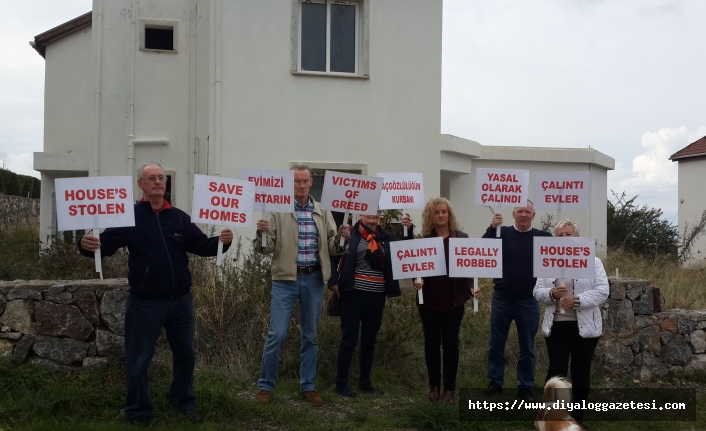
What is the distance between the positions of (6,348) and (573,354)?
513 cm

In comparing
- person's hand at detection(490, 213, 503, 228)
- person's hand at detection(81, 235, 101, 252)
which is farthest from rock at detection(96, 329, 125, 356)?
person's hand at detection(490, 213, 503, 228)

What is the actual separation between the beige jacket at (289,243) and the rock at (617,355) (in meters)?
3.78

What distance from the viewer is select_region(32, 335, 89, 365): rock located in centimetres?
621

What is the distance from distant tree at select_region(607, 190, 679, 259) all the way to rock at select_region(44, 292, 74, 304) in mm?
14857

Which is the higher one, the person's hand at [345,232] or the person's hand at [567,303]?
the person's hand at [345,232]

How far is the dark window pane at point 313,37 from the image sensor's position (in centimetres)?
1228

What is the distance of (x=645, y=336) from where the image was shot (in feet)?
26.1

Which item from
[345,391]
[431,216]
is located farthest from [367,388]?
[431,216]

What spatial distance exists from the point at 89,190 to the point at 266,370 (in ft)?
7.28

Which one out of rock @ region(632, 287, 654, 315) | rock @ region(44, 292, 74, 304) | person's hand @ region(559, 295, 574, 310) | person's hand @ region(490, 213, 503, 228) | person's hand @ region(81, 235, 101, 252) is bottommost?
rock @ region(632, 287, 654, 315)

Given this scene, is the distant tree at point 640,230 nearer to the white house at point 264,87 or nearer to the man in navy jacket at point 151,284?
the white house at point 264,87

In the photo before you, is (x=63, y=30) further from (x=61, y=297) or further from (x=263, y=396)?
(x=263, y=396)

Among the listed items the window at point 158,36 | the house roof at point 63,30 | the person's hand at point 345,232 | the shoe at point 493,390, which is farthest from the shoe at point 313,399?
the house roof at point 63,30

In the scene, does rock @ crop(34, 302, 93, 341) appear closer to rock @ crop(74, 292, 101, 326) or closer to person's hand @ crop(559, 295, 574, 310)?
rock @ crop(74, 292, 101, 326)
